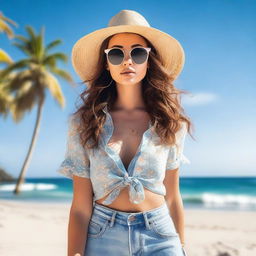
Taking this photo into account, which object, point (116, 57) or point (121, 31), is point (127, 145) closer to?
point (116, 57)

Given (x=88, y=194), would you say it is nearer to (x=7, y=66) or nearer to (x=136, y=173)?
(x=136, y=173)

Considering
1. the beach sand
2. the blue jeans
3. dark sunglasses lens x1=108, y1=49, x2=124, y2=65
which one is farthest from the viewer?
the beach sand

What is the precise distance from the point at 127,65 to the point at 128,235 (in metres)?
0.90

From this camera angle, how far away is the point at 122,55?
7.52ft

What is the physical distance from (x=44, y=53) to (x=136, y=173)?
2444 centimetres

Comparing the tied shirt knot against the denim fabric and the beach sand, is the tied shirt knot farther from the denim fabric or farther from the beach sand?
the beach sand

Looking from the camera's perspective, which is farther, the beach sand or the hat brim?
the beach sand

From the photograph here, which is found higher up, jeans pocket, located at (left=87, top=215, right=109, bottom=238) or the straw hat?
the straw hat

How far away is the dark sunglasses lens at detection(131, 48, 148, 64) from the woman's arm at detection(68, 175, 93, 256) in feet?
2.31

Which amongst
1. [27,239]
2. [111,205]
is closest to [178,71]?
[111,205]

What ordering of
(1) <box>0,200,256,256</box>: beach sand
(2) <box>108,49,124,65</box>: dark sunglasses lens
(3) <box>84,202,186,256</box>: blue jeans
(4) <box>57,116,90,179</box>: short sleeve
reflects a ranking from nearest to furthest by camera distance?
(3) <box>84,202,186,256</box>: blue jeans < (4) <box>57,116,90,179</box>: short sleeve < (2) <box>108,49,124,65</box>: dark sunglasses lens < (1) <box>0,200,256,256</box>: beach sand

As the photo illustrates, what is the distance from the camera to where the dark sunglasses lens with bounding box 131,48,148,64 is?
2305 mm

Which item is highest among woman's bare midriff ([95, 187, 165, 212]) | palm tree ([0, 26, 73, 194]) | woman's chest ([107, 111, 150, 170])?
palm tree ([0, 26, 73, 194])

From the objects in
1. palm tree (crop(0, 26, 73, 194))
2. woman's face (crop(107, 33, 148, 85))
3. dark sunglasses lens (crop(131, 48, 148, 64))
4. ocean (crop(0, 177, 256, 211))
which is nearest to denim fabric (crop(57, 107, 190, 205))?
woman's face (crop(107, 33, 148, 85))
